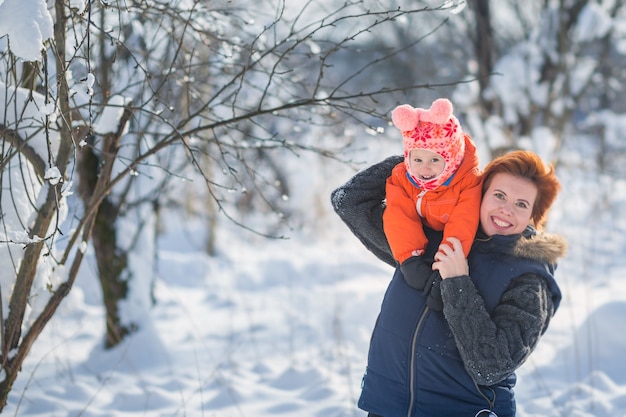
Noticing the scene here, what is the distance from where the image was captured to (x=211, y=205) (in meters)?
8.86

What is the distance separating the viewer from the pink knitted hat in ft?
6.33

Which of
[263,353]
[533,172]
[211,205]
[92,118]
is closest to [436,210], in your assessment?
[533,172]

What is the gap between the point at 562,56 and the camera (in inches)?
258

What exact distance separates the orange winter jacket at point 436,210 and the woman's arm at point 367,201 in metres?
0.18

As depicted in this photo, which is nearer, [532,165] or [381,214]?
[532,165]

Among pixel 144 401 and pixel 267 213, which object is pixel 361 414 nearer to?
pixel 144 401

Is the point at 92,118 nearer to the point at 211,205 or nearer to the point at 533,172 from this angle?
the point at 533,172

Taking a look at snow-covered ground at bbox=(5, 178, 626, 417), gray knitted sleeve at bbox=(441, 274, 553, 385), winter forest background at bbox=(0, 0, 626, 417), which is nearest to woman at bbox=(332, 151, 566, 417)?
gray knitted sleeve at bbox=(441, 274, 553, 385)

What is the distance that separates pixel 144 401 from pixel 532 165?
2.79 meters

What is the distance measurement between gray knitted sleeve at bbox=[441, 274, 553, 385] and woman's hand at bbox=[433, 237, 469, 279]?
0.02 m

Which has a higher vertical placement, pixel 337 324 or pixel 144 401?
pixel 337 324

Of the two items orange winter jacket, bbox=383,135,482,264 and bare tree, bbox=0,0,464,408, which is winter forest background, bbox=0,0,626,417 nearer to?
bare tree, bbox=0,0,464,408

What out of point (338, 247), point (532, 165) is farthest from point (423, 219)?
point (338, 247)

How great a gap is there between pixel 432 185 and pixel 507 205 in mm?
→ 250
